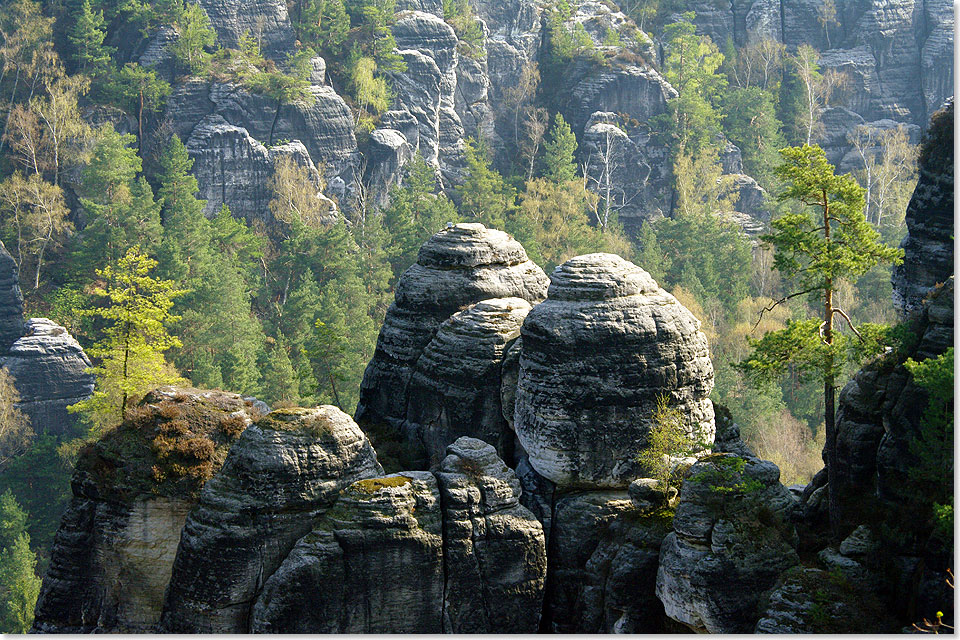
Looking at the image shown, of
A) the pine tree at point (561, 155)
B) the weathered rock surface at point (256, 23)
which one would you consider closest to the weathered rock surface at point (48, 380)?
the weathered rock surface at point (256, 23)

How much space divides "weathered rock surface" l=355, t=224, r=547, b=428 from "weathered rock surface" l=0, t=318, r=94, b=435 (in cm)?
3940

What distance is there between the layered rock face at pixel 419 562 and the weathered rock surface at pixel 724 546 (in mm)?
3139

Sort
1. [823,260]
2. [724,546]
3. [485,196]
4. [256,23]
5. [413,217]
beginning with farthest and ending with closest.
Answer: [256,23] < [485,196] < [413,217] < [823,260] < [724,546]

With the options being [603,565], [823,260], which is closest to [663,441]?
[603,565]

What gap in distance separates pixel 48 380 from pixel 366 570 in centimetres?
4866

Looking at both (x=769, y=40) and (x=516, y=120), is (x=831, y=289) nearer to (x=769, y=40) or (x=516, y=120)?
Result: (x=516, y=120)

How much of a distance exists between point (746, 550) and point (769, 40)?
9205 centimetres

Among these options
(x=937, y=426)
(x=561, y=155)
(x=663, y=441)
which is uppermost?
(x=561, y=155)

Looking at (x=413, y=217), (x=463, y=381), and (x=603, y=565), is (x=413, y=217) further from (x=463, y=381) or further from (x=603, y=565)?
(x=603, y=565)

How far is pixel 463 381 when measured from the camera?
28938 mm

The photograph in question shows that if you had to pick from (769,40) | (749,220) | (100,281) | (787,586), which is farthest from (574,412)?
(769,40)

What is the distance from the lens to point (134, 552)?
84.3ft

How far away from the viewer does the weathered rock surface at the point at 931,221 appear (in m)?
28.1

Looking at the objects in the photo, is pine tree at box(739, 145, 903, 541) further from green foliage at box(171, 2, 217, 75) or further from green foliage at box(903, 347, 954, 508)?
green foliage at box(171, 2, 217, 75)
